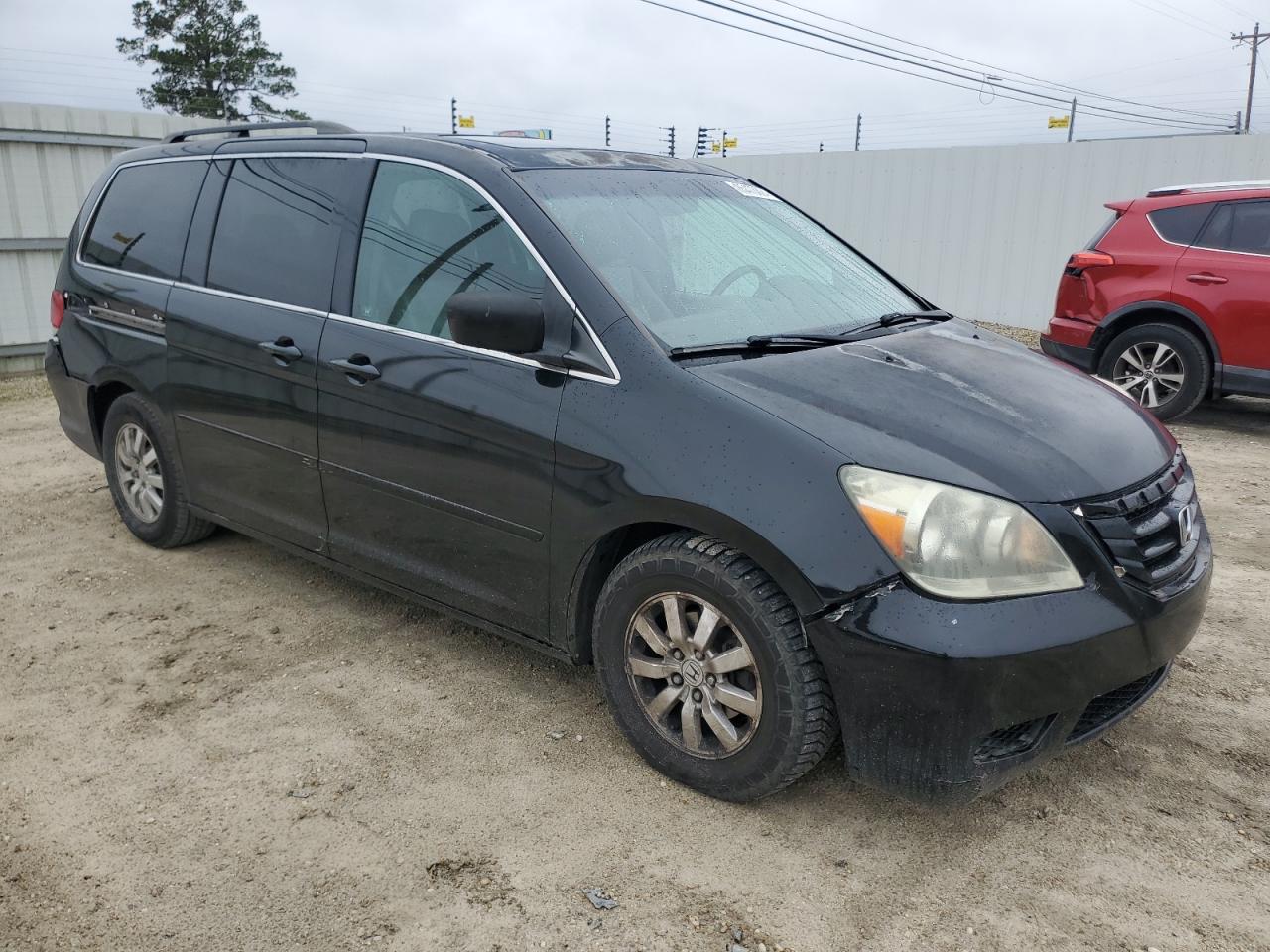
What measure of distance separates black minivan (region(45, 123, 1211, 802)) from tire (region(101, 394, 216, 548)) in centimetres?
26

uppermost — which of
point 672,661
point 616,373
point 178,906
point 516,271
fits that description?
point 516,271

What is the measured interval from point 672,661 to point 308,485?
1.68 metres

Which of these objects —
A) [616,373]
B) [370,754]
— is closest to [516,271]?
[616,373]

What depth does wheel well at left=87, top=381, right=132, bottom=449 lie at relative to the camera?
4.92m

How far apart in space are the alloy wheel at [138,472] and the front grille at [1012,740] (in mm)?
3729

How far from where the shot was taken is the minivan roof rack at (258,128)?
4195 millimetres

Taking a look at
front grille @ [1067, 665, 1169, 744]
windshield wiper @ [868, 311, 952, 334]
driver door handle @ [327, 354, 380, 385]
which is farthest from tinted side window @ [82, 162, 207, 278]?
front grille @ [1067, 665, 1169, 744]

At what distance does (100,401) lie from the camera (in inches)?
199

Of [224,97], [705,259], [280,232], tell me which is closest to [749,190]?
[705,259]

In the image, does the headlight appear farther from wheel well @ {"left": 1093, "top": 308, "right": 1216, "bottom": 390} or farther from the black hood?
wheel well @ {"left": 1093, "top": 308, "right": 1216, "bottom": 390}

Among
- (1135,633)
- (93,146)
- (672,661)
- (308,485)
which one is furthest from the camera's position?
(93,146)

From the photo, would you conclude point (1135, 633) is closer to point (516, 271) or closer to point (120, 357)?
point (516, 271)

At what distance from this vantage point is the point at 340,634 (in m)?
4.12

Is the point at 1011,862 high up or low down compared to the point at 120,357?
down
